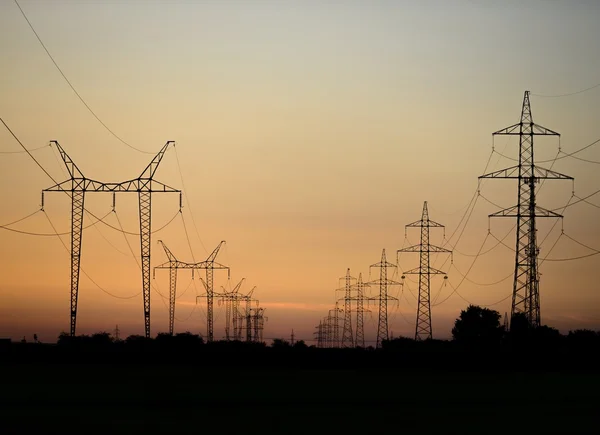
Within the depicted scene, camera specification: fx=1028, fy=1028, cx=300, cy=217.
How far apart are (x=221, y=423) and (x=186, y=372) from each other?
30307mm

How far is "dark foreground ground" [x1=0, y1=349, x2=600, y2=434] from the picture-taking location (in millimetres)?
54719

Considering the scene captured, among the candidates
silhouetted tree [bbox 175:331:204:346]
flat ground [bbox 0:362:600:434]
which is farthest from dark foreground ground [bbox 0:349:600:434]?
silhouetted tree [bbox 175:331:204:346]

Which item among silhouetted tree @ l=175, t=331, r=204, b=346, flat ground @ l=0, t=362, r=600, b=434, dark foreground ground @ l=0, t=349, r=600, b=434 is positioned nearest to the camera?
flat ground @ l=0, t=362, r=600, b=434

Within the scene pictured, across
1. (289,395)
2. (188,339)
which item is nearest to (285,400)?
(289,395)

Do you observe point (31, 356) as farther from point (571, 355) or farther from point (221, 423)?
point (571, 355)

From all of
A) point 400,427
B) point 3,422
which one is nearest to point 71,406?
point 3,422

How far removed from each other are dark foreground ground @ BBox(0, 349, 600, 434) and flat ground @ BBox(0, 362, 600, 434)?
0.23ft

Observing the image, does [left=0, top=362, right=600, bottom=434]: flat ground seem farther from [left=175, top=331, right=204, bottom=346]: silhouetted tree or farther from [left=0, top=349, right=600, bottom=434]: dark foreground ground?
[left=175, top=331, right=204, bottom=346]: silhouetted tree

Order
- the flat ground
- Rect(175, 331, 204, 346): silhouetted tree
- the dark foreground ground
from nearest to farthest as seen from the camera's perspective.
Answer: the flat ground, the dark foreground ground, Rect(175, 331, 204, 346): silhouetted tree

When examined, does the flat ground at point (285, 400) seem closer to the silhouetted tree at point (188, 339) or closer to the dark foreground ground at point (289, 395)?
the dark foreground ground at point (289, 395)

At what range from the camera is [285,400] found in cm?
6688

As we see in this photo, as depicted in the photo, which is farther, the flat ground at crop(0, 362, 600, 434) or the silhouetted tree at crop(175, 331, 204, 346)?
the silhouetted tree at crop(175, 331, 204, 346)

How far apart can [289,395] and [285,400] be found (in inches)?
111

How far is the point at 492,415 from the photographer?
61.3 meters
